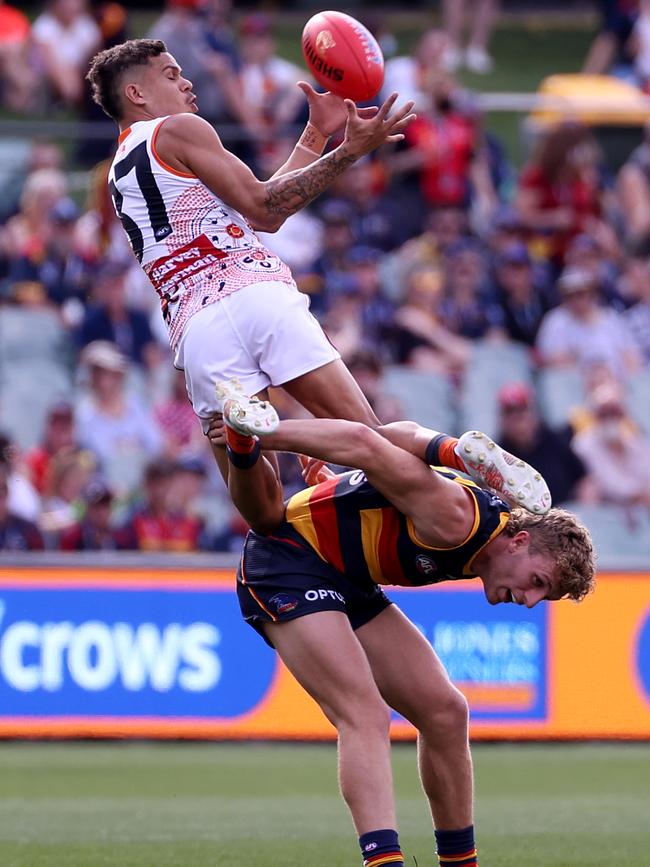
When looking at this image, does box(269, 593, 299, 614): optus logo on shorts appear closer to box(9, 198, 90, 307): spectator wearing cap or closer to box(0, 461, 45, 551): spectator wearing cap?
box(0, 461, 45, 551): spectator wearing cap

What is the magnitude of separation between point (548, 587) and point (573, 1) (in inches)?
730

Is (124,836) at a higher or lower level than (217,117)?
lower

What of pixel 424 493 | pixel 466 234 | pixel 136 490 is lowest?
pixel 136 490

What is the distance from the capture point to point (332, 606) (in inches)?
259

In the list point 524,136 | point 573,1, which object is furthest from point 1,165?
point 573,1

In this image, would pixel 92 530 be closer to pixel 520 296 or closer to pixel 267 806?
pixel 267 806

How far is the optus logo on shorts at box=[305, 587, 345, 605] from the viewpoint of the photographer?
6.55 m

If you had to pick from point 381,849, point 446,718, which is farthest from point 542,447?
point 381,849

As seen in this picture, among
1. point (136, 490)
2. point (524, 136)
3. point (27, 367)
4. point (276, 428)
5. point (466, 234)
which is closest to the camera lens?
point (276, 428)

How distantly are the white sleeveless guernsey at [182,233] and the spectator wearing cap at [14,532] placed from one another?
5.49 metres

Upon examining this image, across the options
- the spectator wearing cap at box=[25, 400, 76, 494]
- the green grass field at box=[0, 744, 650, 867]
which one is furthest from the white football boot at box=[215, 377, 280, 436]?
the spectator wearing cap at box=[25, 400, 76, 494]

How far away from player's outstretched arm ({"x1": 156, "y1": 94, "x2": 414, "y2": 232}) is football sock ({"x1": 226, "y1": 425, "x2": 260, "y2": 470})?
34.1 inches

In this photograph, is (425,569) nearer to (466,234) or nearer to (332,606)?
(332,606)

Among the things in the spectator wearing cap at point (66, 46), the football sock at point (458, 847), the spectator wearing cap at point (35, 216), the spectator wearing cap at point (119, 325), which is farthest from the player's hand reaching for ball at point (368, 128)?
the spectator wearing cap at point (66, 46)
